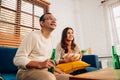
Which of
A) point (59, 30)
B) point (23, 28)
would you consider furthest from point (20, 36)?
point (59, 30)

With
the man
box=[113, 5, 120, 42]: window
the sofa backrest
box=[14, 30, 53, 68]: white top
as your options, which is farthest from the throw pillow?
box=[113, 5, 120, 42]: window

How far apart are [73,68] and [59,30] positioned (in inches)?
86.5

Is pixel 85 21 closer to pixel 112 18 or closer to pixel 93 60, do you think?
pixel 112 18

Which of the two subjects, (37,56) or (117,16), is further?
(117,16)

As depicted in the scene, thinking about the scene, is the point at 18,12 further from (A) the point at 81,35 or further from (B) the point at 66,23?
(A) the point at 81,35

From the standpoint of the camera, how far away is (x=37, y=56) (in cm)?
125

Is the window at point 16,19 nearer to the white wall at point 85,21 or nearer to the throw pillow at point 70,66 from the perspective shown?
the white wall at point 85,21

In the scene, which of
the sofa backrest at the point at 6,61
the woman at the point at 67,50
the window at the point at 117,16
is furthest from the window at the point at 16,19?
the window at the point at 117,16

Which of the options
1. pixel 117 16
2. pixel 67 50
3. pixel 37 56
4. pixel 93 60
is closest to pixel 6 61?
pixel 67 50

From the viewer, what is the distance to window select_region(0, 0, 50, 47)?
252 centimetres

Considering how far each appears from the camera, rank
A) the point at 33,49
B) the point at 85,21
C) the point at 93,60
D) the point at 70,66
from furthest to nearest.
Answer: the point at 85,21
the point at 93,60
the point at 70,66
the point at 33,49

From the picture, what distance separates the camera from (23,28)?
285 cm

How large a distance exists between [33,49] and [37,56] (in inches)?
2.8

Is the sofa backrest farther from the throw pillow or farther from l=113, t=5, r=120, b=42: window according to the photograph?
l=113, t=5, r=120, b=42: window
